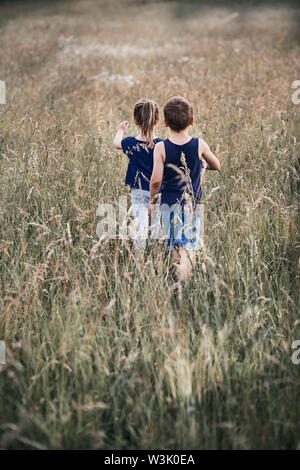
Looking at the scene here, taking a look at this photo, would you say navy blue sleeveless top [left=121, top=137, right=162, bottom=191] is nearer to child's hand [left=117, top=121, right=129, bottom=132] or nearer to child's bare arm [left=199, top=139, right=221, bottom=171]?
child's hand [left=117, top=121, right=129, bottom=132]

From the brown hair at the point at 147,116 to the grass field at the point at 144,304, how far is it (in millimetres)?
516

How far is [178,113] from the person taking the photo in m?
2.92

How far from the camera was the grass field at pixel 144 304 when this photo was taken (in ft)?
5.92

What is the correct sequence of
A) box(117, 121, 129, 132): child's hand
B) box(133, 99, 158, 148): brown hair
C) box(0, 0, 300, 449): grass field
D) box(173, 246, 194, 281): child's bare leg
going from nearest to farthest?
box(0, 0, 300, 449): grass field, box(173, 246, 194, 281): child's bare leg, box(133, 99, 158, 148): brown hair, box(117, 121, 129, 132): child's hand

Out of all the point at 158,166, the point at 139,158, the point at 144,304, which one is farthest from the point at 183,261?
the point at 139,158

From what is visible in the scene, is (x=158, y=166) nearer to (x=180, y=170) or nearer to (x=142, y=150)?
(x=180, y=170)

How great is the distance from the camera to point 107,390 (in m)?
1.99

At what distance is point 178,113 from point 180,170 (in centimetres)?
38

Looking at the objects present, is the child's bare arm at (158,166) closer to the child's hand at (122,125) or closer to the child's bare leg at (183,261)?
the child's bare leg at (183,261)

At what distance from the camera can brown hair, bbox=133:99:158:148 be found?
3.24 metres

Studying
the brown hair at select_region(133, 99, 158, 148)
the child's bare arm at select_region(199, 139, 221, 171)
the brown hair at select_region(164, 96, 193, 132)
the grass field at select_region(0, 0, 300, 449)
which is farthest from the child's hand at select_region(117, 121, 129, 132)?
the child's bare arm at select_region(199, 139, 221, 171)

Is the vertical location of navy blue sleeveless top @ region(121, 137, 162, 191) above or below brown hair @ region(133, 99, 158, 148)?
below

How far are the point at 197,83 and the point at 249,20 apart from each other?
1170 cm

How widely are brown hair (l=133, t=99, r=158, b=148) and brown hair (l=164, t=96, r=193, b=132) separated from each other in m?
0.31
